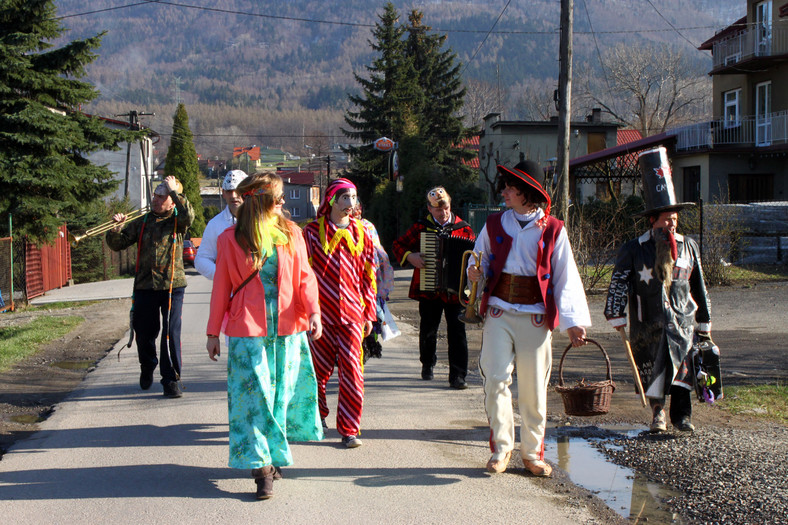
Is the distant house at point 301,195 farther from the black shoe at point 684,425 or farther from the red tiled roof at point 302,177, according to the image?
the black shoe at point 684,425

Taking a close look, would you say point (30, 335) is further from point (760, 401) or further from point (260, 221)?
point (760, 401)

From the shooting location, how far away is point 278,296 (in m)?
4.86

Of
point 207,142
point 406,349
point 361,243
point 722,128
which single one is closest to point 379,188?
point 722,128

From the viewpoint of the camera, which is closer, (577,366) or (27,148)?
(577,366)

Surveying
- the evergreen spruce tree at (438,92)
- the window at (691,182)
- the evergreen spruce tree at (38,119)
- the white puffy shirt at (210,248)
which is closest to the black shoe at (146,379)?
the white puffy shirt at (210,248)

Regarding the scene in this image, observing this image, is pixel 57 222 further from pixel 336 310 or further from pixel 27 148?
pixel 336 310

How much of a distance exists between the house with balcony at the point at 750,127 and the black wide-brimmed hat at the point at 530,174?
25518mm

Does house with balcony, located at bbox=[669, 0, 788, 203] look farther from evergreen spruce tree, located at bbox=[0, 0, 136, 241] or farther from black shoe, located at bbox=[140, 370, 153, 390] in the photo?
black shoe, located at bbox=[140, 370, 153, 390]

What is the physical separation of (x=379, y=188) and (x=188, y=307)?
21998 mm

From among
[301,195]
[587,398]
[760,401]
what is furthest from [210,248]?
[301,195]

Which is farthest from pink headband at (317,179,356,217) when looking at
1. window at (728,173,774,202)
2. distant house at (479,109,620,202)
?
distant house at (479,109,620,202)

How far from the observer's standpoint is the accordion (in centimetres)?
752

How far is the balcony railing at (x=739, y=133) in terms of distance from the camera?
28344 mm

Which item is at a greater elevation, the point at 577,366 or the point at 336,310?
the point at 336,310
